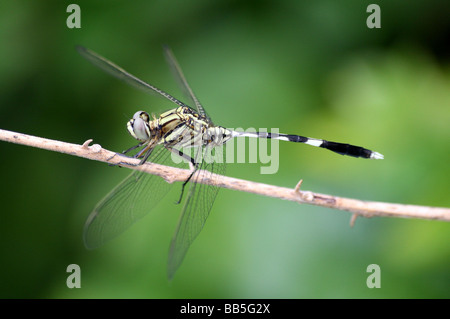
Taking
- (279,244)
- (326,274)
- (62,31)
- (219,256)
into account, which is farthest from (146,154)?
(62,31)

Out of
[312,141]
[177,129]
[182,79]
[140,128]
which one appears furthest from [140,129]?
[312,141]

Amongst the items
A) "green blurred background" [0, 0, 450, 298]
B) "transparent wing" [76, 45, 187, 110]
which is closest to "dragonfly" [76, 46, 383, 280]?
"transparent wing" [76, 45, 187, 110]

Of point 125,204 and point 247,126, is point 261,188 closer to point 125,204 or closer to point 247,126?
point 125,204

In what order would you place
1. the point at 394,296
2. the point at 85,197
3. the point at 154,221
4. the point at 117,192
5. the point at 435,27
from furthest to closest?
the point at 435,27
the point at 85,197
the point at 154,221
the point at 394,296
the point at 117,192

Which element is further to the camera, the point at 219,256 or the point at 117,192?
the point at 219,256

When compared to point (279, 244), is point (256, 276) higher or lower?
lower

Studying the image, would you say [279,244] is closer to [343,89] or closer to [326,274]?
[326,274]
